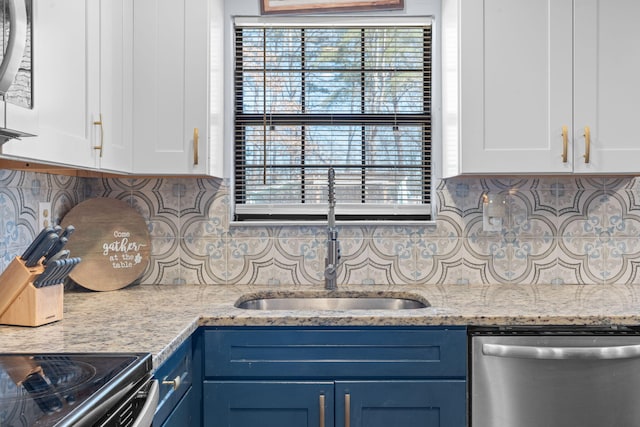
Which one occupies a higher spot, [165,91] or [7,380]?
[165,91]

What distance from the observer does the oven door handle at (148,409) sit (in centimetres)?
107

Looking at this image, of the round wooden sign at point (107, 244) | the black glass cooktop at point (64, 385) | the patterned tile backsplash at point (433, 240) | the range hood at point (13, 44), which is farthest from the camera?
the patterned tile backsplash at point (433, 240)

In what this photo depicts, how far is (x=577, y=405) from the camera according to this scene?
66.9 inches

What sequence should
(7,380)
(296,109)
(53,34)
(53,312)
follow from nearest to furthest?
(7,380)
(53,34)
(53,312)
(296,109)

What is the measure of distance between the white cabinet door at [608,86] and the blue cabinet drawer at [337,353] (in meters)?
0.90

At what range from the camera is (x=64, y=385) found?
3.35ft

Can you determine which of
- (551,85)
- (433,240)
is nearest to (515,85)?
(551,85)

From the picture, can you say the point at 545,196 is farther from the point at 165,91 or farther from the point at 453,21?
the point at 165,91

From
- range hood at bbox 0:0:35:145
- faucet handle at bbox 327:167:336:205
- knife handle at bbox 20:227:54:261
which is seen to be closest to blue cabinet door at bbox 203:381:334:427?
knife handle at bbox 20:227:54:261

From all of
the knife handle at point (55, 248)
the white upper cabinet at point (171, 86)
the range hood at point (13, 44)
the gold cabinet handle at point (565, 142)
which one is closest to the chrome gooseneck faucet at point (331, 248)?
the white upper cabinet at point (171, 86)

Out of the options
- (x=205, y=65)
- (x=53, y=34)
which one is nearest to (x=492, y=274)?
(x=205, y=65)

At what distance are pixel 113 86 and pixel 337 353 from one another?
1164mm

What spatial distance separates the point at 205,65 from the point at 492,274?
1.48 m

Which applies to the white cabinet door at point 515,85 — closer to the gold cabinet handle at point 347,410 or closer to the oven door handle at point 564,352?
the oven door handle at point 564,352
